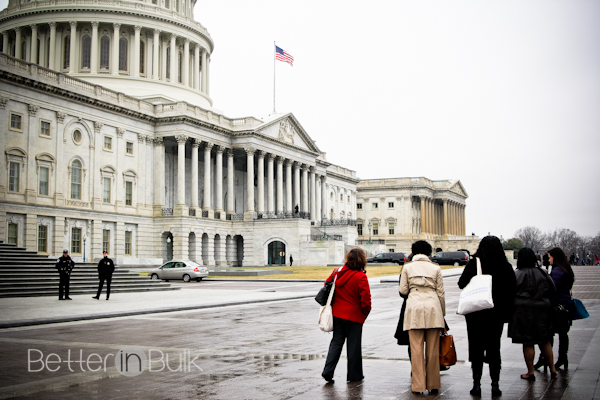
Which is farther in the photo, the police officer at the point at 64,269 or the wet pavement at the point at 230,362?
the police officer at the point at 64,269

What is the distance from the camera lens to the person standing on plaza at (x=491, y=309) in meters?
8.88

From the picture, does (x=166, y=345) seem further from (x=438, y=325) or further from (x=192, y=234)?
(x=192, y=234)

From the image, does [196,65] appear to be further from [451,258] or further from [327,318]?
[327,318]

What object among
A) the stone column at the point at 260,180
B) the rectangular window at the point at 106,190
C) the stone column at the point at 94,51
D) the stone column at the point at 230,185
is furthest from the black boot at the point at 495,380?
the stone column at the point at 94,51

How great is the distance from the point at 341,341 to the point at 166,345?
5580 millimetres

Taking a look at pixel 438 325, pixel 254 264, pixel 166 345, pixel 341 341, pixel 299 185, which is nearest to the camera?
pixel 438 325

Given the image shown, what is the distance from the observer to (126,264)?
197 feet

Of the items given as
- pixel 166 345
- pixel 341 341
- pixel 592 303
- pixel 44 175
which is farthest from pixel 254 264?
pixel 341 341

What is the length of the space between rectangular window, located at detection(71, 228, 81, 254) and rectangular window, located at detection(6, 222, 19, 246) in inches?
236

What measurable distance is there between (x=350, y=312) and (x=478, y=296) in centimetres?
194

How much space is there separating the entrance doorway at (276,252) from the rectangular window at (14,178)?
31287mm

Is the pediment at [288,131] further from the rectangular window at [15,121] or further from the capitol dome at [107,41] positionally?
the rectangular window at [15,121]

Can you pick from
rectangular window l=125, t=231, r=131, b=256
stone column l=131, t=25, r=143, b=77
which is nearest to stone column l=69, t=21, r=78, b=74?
stone column l=131, t=25, r=143, b=77

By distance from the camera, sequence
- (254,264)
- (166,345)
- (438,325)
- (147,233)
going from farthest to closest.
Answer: (254,264)
(147,233)
(166,345)
(438,325)
